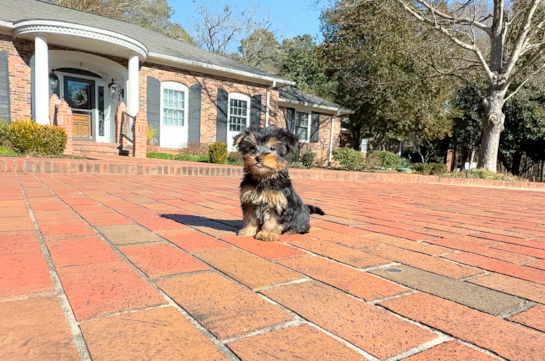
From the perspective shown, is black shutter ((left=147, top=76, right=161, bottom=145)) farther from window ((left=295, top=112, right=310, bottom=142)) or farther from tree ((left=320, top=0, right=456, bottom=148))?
tree ((left=320, top=0, right=456, bottom=148))

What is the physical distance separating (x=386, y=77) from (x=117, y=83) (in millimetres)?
13859

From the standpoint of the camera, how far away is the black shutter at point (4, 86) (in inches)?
448

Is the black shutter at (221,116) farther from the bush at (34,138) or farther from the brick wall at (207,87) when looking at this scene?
the bush at (34,138)

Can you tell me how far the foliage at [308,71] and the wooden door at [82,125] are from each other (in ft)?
55.3

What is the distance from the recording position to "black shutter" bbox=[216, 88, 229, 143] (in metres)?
16.2

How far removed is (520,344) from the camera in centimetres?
116

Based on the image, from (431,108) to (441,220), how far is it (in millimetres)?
17726

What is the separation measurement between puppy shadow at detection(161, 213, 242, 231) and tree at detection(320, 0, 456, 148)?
1639cm

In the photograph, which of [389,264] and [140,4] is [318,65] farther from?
[389,264]

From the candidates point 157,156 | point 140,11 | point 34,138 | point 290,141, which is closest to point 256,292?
point 290,141

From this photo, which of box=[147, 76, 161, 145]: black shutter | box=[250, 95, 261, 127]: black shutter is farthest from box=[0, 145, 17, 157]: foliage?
box=[250, 95, 261, 127]: black shutter

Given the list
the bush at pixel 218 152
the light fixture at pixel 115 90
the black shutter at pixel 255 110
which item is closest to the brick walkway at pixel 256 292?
the bush at pixel 218 152

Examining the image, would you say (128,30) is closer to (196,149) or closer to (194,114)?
(194,114)

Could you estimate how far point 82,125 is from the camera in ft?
47.0
